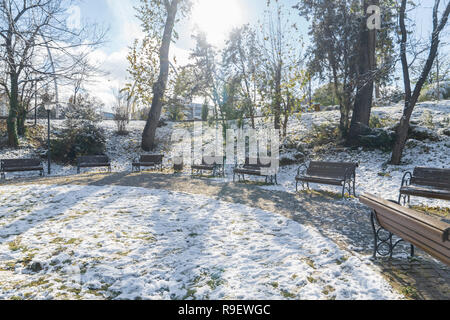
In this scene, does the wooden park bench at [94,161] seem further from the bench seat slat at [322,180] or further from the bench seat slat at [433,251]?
the bench seat slat at [433,251]

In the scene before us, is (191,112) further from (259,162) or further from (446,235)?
(446,235)

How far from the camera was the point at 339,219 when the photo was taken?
5.13 m

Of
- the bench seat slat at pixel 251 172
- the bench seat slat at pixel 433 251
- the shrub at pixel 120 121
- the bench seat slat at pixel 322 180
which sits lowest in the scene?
the bench seat slat at pixel 433 251

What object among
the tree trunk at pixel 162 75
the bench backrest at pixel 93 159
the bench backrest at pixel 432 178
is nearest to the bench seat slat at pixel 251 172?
the bench backrest at pixel 432 178

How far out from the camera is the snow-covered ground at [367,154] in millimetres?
8367

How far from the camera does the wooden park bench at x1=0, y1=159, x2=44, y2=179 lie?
10.8 meters

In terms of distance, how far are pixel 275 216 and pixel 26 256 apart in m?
4.01

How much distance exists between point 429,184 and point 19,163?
14302mm

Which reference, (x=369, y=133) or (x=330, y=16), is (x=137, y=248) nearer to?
(x=369, y=133)

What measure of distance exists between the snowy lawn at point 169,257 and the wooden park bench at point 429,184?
311 centimetres

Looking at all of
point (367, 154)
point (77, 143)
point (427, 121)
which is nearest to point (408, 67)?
point (367, 154)
